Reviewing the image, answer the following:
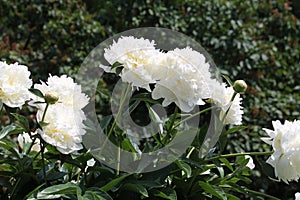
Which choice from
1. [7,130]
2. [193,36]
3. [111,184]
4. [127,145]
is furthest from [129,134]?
[193,36]

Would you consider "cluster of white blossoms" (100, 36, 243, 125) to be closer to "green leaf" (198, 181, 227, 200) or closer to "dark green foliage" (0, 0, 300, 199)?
"green leaf" (198, 181, 227, 200)

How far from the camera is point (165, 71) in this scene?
1197 mm

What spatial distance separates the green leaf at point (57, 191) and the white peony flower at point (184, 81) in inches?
9.9

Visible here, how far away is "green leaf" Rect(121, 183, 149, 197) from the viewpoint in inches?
46.7

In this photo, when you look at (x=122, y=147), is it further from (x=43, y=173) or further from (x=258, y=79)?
(x=258, y=79)

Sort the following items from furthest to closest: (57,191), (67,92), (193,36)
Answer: (193,36), (67,92), (57,191)

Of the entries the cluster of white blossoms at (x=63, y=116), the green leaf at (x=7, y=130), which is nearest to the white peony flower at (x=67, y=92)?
the cluster of white blossoms at (x=63, y=116)

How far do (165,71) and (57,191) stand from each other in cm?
33

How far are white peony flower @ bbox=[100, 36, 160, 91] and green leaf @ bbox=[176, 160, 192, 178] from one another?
6.9 inches

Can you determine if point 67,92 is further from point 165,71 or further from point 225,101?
point 225,101

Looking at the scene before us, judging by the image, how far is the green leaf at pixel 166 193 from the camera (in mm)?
1222

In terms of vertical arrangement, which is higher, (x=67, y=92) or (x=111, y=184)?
(x=67, y=92)

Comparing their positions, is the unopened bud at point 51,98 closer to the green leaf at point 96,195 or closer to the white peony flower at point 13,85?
the white peony flower at point 13,85

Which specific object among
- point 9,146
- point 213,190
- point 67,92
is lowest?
point 213,190
